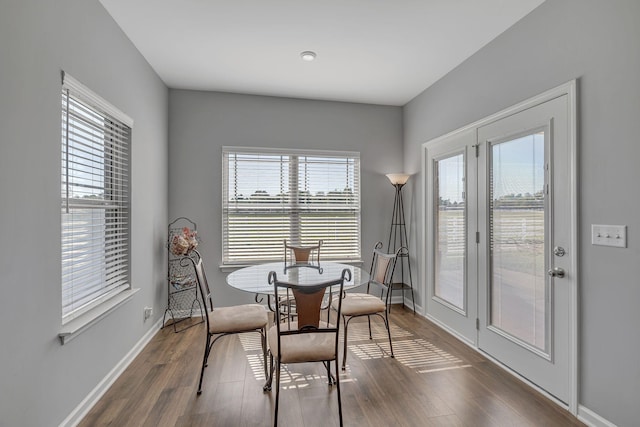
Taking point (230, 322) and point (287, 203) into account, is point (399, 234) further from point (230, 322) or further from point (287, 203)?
point (230, 322)

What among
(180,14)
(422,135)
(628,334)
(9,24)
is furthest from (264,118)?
(628,334)

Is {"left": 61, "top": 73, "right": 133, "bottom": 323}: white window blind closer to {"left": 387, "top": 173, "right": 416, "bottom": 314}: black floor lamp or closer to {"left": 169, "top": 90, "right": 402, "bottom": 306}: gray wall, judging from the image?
{"left": 169, "top": 90, "right": 402, "bottom": 306}: gray wall

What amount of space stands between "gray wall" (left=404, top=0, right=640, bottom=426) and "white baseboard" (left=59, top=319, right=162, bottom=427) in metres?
3.13

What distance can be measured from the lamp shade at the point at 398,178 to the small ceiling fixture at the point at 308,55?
5.89ft

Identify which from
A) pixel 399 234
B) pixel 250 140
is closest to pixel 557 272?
pixel 399 234

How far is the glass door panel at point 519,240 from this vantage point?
233 cm

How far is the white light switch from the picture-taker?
5.82ft

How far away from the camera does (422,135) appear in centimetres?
401

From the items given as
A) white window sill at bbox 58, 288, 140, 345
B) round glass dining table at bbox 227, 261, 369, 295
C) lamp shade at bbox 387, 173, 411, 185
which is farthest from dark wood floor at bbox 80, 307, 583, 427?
lamp shade at bbox 387, 173, 411, 185

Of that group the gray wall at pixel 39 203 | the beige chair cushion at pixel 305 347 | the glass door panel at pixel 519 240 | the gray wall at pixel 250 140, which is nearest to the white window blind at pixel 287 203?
the gray wall at pixel 250 140

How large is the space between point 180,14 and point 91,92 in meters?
0.89

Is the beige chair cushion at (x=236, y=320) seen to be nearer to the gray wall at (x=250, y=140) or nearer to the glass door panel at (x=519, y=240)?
the gray wall at (x=250, y=140)

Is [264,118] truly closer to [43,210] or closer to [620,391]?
[43,210]

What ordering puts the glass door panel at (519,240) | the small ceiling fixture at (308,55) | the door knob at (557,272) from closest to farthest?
the door knob at (557,272) → the glass door panel at (519,240) → the small ceiling fixture at (308,55)
